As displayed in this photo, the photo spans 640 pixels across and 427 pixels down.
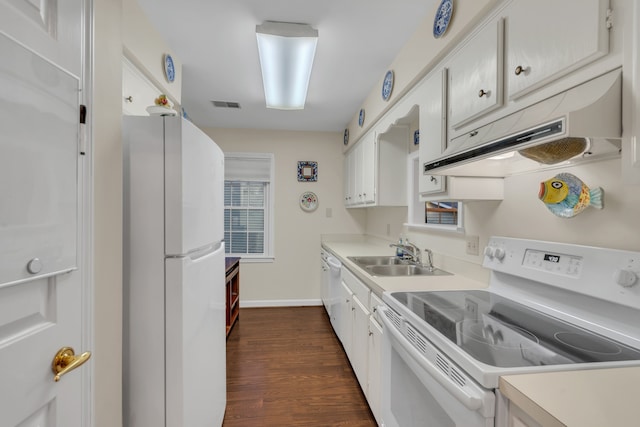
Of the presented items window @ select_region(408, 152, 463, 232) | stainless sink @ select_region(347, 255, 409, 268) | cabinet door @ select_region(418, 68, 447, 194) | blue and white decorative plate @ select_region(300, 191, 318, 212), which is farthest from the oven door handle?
blue and white decorative plate @ select_region(300, 191, 318, 212)

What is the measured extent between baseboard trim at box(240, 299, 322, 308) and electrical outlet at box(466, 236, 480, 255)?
2.78 m

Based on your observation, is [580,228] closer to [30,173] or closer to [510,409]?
[510,409]

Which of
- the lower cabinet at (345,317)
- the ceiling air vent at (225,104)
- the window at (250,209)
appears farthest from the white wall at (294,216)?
the lower cabinet at (345,317)

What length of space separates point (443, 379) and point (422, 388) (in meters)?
0.24

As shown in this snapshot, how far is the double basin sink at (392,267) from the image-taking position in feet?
6.84

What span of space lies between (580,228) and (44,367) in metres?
1.74

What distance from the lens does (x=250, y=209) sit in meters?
4.20

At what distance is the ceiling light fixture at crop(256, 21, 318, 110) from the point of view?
187cm

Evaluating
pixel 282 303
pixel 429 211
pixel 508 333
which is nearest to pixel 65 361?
pixel 508 333

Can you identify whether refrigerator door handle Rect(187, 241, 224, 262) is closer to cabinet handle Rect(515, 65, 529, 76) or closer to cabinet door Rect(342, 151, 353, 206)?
cabinet handle Rect(515, 65, 529, 76)

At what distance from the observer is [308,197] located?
4.17 meters

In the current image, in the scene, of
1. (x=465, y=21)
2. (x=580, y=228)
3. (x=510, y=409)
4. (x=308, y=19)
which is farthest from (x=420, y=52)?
(x=510, y=409)

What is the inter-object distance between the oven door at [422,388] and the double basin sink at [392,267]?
2.19 feet

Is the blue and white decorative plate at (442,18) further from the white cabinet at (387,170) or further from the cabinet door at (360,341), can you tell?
the cabinet door at (360,341)
